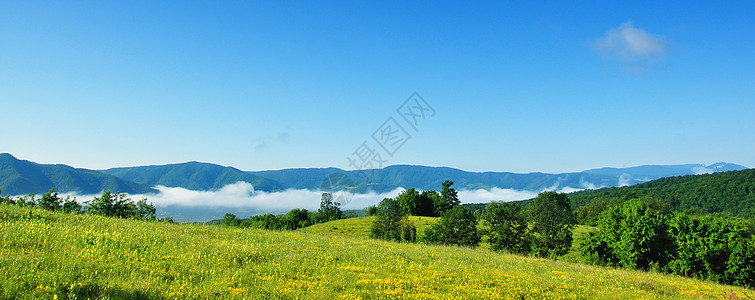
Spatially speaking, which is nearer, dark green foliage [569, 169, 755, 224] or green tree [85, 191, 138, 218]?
green tree [85, 191, 138, 218]

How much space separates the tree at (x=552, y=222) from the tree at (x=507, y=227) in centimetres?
269

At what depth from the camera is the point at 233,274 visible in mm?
9492

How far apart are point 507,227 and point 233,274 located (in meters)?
74.4

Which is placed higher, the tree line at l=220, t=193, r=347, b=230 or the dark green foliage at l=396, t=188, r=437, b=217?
the dark green foliage at l=396, t=188, r=437, b=217

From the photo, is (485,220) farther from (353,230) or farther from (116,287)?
(116,287)

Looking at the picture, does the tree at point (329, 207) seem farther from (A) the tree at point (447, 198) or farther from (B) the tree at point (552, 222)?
(B) the tree at point (552, 222)

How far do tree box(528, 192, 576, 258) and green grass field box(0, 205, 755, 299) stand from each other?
2725 inches

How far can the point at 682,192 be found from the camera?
642 feet

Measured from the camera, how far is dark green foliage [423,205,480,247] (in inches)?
3002

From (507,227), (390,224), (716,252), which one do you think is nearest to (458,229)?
(507,227)

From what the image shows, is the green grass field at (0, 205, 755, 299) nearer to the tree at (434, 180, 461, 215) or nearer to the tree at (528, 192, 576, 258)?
the tree at (528, 192, 576, 258)

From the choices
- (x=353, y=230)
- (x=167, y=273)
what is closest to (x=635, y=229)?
(x=167, y=273)

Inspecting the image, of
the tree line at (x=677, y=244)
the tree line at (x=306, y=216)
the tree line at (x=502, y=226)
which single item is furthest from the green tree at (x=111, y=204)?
the tree line at (x=306, y=216)

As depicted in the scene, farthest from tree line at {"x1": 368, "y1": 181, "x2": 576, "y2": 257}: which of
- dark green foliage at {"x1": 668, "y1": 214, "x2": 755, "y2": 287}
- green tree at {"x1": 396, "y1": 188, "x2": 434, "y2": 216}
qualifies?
green tree at {"x1": 396, "y1": 188, "x2": 434, "y2": 216}
